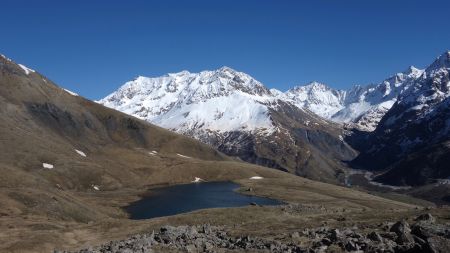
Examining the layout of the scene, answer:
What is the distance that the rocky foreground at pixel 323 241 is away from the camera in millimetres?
46625

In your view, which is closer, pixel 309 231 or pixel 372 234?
pixel 372 234

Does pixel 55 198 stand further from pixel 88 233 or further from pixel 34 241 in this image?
pixel 34 241

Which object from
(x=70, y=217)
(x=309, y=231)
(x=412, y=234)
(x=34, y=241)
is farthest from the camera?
(x=70, y=217)

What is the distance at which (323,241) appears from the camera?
53.5 m

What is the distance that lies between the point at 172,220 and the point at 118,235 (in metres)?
14.7

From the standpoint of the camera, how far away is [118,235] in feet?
289

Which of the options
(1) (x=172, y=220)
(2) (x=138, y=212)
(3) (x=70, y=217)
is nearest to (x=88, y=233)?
(1) (x=172, y=220)

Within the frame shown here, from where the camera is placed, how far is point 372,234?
53.0m

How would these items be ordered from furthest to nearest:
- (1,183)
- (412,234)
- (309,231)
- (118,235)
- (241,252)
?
(1,183), (118,235), (309,231), (241,252), (412,234)

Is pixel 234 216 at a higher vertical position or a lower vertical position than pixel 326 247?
higher

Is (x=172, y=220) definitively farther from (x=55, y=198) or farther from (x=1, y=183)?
(x=1, y=183)

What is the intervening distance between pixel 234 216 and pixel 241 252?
47.3m

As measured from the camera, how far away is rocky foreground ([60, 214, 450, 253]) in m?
46.6

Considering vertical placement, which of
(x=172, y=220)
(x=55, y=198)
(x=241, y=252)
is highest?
(x=55, y=198)
